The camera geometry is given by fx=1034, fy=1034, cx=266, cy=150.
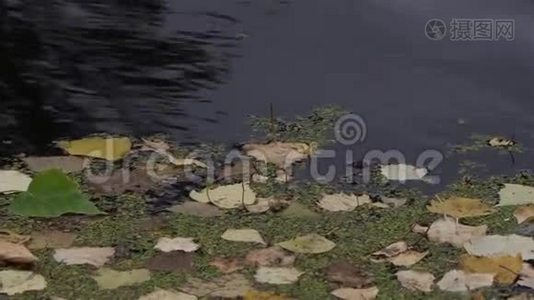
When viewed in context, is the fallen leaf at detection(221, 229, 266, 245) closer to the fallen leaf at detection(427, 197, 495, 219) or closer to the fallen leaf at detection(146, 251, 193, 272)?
the fallen leaf at detection(146, 251, 193, 272)

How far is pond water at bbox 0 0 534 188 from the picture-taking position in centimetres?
241

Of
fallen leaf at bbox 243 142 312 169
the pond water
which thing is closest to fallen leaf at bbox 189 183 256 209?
fallen leaf at bbox 243 142 312 169

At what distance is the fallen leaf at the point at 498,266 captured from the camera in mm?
1790

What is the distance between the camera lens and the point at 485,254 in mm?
1886

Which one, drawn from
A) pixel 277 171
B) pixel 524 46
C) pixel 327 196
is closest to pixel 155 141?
pixel 277 171

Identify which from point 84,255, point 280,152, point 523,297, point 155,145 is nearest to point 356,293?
point 523,297

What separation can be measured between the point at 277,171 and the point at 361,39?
2.51ft

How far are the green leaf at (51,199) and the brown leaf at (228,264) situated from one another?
0.30 m

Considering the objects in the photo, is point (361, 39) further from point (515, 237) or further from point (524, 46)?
point (515, 237)

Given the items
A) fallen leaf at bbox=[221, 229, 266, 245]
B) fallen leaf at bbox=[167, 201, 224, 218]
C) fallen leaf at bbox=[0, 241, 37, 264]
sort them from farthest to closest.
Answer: fallen leaf at bbox=[167, 201, 224, 218], fallen leaf at bbox=[221, 229, 266, 245], fallen leaf at bbox=[0, 241, 37, 264]

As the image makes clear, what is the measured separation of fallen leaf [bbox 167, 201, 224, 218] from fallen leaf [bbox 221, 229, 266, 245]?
81 mm

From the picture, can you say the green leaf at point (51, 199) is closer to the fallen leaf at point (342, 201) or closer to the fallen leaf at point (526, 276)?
the fallen leaf at point (342, 201)

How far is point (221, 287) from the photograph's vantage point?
1761 millimetres

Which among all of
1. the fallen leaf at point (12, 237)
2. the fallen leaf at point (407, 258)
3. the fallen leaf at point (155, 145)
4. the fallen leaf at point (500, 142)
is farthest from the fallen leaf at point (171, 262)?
the fallen leaf at point (500, 142)
